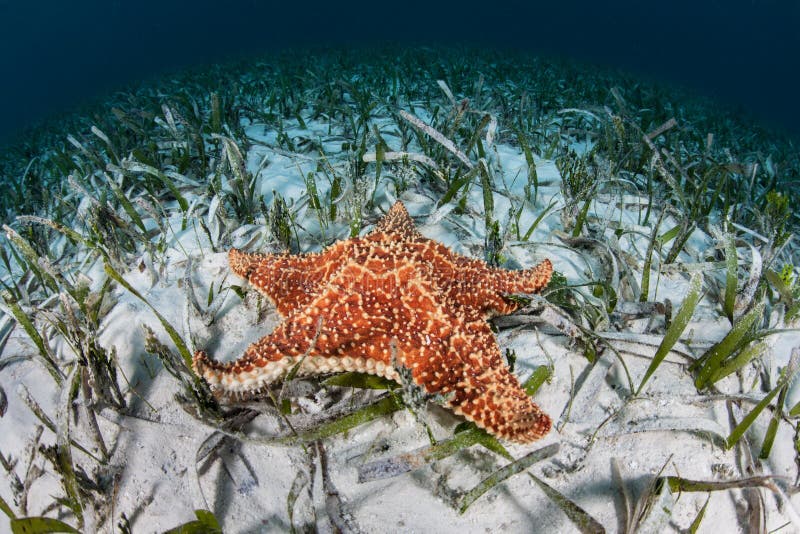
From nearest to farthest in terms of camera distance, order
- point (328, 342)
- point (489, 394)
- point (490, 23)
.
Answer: point (489, 394)
point (328, 342)
point (490, 23)

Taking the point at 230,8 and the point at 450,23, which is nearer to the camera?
the point at 450,23

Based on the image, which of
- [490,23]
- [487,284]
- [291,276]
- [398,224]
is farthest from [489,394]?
[490,23]

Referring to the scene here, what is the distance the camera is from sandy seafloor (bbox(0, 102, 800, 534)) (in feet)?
6.35

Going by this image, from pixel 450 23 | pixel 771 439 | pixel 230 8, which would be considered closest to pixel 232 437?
pixel 771 439

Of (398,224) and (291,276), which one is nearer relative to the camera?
(291,276)

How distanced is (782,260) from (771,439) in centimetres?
256

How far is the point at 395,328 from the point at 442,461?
742mm

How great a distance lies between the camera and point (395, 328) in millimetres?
2057

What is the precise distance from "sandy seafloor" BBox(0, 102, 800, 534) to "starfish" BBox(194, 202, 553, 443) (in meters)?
0.29

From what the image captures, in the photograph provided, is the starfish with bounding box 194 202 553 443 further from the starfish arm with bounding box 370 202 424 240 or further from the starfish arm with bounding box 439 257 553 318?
the starfish arm with bounding box 370 202 424 240

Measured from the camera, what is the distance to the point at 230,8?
109 meters

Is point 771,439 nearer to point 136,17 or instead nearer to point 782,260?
point 782,260

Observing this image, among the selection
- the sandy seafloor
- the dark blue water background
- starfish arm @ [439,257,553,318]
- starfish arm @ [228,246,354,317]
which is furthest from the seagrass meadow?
the dark blue water background

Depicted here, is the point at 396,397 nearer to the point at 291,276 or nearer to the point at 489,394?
the point at 489,394
